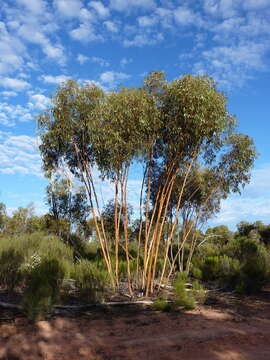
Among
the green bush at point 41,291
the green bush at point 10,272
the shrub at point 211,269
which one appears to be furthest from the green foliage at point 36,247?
the shrub at point 211,269

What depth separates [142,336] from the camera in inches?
251

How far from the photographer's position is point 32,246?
1217cm

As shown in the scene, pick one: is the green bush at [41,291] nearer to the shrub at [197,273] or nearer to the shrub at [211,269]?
the shrub at [197,273]

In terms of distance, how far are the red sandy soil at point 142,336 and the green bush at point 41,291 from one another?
0.27m

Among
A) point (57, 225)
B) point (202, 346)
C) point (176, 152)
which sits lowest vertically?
point (202, 346)

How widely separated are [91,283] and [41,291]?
1936 mm

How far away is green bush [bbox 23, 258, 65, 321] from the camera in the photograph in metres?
7.28

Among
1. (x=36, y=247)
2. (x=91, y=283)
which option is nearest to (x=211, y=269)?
(x=91, y=283)

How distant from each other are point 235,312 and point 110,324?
3.28 m

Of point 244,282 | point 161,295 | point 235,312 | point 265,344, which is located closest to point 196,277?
point 244,282

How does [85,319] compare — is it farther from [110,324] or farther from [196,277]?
[196,277]

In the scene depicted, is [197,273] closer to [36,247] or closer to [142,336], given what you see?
[36,247]

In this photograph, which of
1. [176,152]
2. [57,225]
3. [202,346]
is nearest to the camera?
[202,346]

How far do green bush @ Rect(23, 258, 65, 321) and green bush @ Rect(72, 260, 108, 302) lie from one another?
60 centimetres
